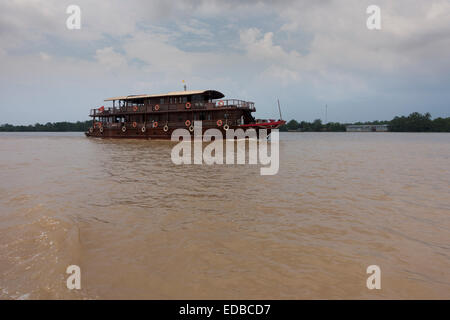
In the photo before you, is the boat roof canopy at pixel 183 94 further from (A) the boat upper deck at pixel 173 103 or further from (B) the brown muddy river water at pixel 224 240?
(B) the brown muddy river water at pixel 224 240

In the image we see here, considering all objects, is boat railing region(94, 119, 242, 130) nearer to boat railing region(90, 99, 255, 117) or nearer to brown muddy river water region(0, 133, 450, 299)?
boat railing region(90, 99, 255, 117)

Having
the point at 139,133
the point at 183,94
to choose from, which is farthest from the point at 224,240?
the point at 139,133

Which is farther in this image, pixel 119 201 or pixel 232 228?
pixel 119 201

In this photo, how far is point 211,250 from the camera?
10.6 feet

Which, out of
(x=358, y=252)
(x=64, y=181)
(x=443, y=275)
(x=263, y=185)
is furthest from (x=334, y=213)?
(x=64, y=181)

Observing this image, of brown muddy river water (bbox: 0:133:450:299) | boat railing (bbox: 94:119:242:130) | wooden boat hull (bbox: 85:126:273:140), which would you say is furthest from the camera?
wooden boat hull (bbox: 85:126:273:140)

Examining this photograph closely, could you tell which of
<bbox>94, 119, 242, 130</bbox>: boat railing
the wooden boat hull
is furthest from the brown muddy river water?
the wooden boat hull

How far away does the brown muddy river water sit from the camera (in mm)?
2471

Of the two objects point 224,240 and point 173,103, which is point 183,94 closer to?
point 173,103

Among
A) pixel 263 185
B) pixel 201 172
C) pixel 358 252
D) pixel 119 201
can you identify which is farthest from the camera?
pixel 201 172

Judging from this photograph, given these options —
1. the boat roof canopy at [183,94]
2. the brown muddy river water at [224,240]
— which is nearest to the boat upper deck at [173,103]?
the boat roof canopy at [183,94]

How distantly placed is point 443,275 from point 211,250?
257 cm

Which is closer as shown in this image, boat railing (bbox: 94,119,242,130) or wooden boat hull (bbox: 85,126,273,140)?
boat railing (bbox: 94,119,242,130)

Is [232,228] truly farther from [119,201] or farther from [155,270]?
[119,201]
